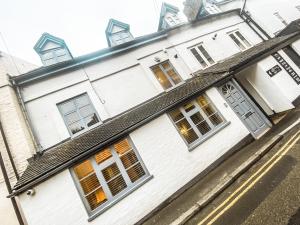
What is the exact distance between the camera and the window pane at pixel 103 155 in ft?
27.1

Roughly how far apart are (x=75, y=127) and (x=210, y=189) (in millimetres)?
7314

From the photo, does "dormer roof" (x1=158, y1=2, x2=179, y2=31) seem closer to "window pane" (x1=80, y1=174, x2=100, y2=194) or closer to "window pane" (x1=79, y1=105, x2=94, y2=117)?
"window pane" (x1=79, y1=105, x2=94, y2=117)

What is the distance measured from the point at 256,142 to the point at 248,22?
1389 centimetres

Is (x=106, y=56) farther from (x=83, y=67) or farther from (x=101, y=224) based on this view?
(x=101, y=224)

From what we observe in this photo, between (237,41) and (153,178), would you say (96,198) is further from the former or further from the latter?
(237,41)

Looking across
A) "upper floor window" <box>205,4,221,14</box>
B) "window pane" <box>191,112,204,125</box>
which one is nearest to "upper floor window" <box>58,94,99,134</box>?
"window pane" <box>191,112,204,125</box>

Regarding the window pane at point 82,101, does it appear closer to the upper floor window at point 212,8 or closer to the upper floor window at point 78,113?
the upper floor window at point 78,113

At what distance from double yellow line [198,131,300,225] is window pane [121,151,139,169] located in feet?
12.4

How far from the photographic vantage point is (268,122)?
11.2 meters

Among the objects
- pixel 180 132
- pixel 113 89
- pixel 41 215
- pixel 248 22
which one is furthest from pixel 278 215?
pixel 248 22

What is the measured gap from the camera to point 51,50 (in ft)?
39.2

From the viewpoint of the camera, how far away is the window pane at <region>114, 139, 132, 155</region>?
28.3 ft

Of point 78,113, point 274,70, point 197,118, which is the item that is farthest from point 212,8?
point 78,113

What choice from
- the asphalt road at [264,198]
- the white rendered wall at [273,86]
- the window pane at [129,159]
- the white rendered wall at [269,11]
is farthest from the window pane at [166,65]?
the white rendered wall at [269,11]
